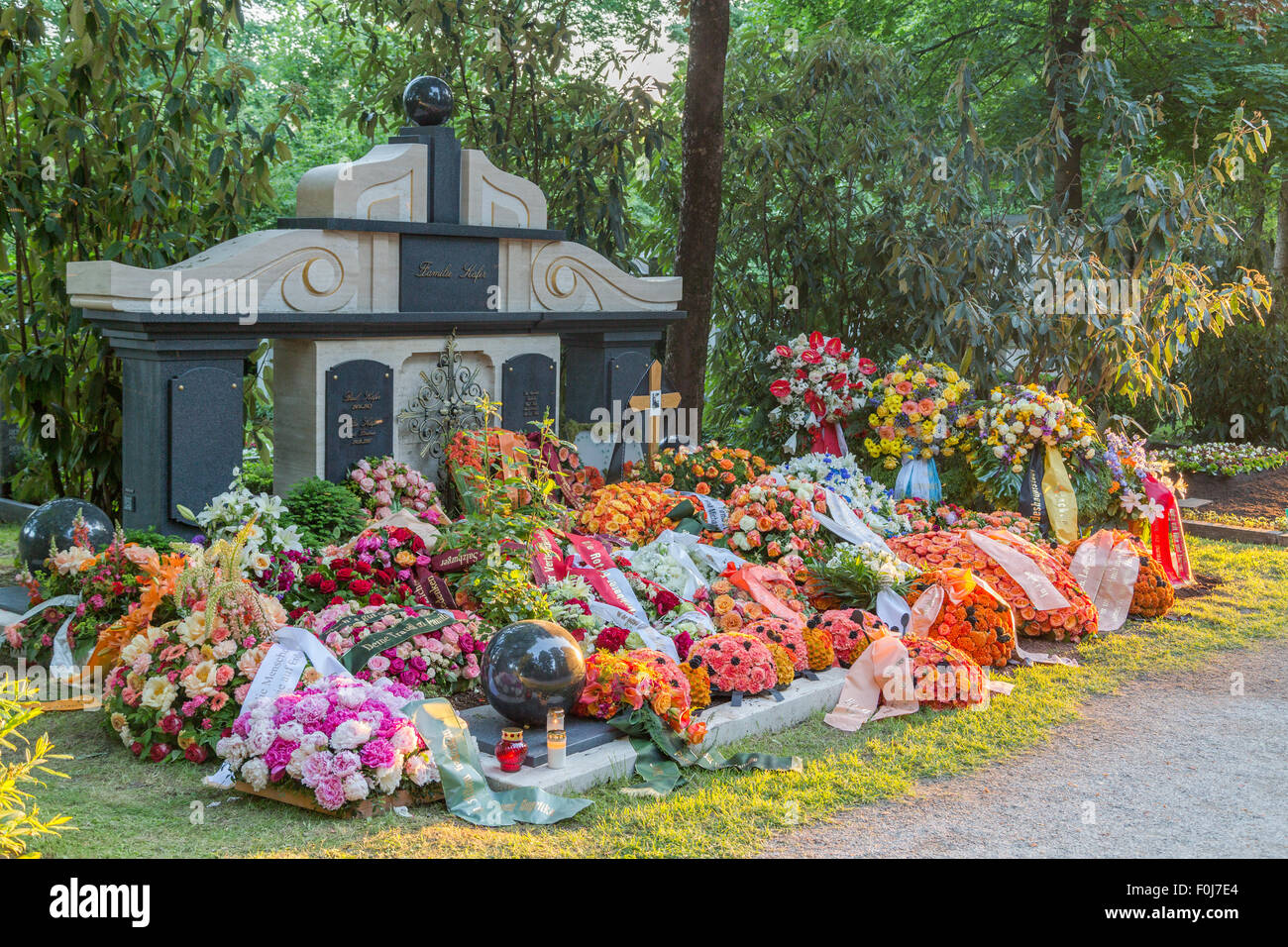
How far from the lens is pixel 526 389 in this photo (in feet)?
27.4

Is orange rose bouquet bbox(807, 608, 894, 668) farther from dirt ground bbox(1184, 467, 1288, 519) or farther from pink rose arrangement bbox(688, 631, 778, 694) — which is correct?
dirt ground bbox(1184, 467, 1288, 519)

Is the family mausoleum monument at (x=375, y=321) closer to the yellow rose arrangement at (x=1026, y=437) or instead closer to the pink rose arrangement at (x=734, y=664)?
the yellow rose arrangement at (x=1026, y=437)

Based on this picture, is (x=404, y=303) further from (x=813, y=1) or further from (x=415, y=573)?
(x=813, y=1)

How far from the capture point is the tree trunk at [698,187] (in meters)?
9.66

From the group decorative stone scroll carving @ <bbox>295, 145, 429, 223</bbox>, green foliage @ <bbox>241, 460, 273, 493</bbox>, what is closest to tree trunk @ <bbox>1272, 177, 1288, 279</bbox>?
decorative stone scroll carving @ <bbox>295, 145, 429, 223</bbox>

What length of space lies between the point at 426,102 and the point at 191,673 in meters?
4.47

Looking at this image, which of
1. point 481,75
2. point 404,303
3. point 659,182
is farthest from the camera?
point 659,182

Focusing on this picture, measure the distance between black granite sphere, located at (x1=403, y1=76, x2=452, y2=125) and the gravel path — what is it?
5.40 meters

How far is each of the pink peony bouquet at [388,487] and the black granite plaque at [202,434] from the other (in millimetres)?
747

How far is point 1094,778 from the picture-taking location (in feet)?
16.5

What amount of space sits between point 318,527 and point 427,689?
5.18ft

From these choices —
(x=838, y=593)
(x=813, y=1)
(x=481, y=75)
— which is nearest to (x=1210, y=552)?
(x=838, y=593)

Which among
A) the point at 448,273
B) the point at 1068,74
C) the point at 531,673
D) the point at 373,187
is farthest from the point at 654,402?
the point at 1068,74

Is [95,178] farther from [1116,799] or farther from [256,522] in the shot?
[1116,799]
